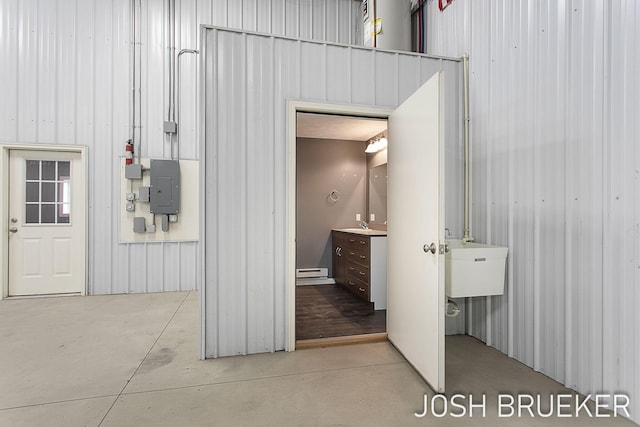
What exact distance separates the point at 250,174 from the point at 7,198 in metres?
4.16

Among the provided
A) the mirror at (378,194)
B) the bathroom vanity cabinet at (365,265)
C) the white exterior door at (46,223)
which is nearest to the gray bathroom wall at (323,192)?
the mirror at (378,194)

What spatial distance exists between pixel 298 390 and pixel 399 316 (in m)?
1.09

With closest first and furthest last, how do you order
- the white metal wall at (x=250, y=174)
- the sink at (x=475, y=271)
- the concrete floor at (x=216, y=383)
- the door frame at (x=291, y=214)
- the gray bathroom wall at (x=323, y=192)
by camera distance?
the concrete floor at (x=216, y=383) < the sink at (x=475, y=271) < the white metal wall at (x=250, y=174) < the door frame at (x=291, y=214) < the gray bathroom wall at (x=323, y=192)

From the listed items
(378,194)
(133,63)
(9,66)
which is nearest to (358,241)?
(378,194)

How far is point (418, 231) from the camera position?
232 cm

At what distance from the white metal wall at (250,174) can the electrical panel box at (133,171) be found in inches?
100

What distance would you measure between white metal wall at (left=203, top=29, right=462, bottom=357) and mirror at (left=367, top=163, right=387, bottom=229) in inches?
105

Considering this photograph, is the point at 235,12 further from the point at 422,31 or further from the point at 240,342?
the point at 240,342

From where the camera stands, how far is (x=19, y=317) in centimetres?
352

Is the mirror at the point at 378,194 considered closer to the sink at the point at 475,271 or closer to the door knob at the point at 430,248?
the sink at the point at 475,271

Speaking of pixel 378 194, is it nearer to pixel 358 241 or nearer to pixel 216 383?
pixel 358 241

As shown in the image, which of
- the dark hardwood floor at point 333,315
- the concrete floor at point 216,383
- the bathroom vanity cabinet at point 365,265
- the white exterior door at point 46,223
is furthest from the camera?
the white exterior door at point 46,223

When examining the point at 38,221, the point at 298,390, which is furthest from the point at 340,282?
the point at 38,221

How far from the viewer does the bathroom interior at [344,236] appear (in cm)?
312
